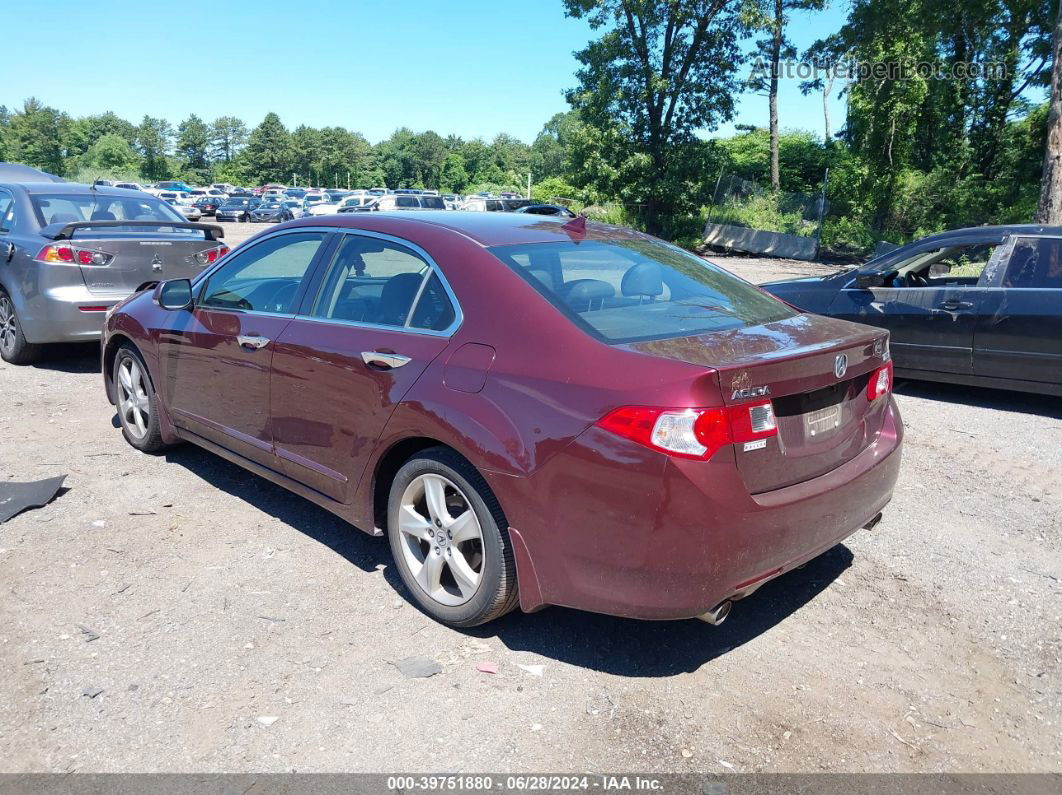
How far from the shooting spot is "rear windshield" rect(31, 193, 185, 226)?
843 centimetres

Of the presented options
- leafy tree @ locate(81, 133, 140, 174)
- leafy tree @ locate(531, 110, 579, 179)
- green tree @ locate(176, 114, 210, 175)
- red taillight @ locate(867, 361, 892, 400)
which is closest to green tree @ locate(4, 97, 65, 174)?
leafy tree @ locate(81, 133, 140, 174)

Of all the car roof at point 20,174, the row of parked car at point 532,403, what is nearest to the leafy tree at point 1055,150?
the row of parked car at point 532,403

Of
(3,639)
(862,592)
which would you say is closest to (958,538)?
A: (862,592)

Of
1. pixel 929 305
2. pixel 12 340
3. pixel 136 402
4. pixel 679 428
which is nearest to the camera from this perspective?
pixel 679 428

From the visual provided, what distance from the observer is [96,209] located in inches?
343

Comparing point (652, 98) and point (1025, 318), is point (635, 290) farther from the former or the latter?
point (652, 98)

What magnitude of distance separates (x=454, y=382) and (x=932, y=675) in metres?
2.17

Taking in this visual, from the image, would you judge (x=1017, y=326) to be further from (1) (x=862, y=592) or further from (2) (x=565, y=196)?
(2) (x=565, y=196)

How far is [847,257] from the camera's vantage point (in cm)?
2755

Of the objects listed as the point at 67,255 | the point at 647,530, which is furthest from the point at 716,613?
the point at 67,255

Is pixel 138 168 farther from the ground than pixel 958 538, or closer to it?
farther from the ground

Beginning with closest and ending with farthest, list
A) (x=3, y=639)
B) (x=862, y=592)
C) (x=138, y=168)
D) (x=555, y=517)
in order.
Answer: (x=555, y=517)
(x=3, y=639)
(x=862, y=592)
(x=138, y=168)

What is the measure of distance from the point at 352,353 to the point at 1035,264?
19.8 feet

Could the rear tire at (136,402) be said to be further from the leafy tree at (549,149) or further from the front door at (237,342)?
the leafy tree at (549,149)
